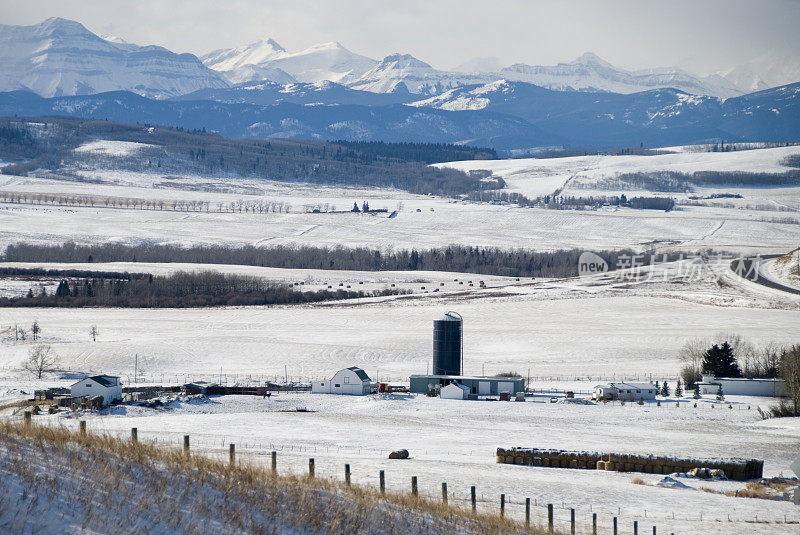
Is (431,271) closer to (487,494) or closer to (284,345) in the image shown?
(284,345)

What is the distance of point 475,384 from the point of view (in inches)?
1961

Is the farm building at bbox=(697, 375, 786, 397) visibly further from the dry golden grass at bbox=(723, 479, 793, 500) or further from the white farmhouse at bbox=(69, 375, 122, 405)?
the white farmhouse at bbox=(69, 375, 122, 405)

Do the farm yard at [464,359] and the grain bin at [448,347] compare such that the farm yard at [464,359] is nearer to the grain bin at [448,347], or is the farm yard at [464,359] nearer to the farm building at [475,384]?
the farm building at [475,384]

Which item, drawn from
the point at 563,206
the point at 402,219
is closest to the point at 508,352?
the point at 402,219

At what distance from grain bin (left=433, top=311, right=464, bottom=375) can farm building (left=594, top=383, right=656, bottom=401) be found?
8850 millimetres

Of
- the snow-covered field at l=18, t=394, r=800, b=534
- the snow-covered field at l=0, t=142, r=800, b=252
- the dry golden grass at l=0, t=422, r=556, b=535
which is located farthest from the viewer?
the snow-covered field at l=0, t=142, r=800, b=252

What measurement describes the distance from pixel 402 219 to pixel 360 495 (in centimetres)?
15577

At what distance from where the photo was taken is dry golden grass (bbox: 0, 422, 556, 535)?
15375 millimetres

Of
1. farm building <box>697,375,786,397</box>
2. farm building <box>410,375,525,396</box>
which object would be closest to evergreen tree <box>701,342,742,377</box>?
farm building <box>697,375,786,397</box>

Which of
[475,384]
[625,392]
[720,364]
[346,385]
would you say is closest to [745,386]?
[720,364]

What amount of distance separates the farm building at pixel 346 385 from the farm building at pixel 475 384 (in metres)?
2.81

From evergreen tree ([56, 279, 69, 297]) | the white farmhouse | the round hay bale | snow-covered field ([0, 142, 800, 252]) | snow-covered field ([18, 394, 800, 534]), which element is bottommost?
snow-covered field ([18, 394, 800, 534])

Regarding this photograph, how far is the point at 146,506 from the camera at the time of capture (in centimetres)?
1570

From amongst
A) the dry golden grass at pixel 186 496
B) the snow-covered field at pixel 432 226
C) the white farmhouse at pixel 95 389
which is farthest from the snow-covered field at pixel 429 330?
the snow-covered field at pixel 432 226
